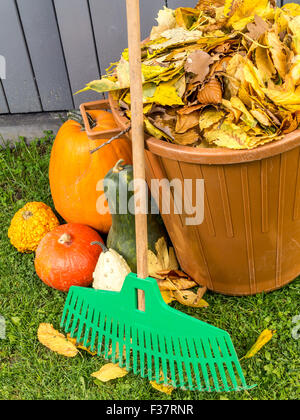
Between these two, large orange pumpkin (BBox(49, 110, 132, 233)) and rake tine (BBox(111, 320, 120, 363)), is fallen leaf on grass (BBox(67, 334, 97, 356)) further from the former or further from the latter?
large orange pumpkin (BBox(49, 110, 132, 233))

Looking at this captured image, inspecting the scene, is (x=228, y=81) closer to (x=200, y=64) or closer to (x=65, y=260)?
(x=200, y=64)

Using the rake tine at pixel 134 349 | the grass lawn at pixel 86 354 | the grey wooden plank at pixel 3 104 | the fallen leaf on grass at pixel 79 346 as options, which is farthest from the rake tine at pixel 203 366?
the grey wooden plank at pixel 3 104

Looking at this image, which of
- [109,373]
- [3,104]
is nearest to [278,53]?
[109,373]

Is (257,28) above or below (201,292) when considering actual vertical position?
above

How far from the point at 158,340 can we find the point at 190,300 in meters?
0.30

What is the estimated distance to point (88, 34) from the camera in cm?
259

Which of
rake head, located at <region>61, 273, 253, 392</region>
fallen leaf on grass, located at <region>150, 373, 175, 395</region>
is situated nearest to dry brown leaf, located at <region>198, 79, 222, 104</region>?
rake head, located at <region>61, 273, 253, 392</region>

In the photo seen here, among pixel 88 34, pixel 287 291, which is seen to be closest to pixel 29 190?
pixel 88 34

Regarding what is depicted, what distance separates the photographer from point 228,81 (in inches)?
66.0

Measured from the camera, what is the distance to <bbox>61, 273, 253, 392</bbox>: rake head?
1628 mm

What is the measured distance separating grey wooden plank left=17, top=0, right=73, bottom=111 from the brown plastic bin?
1048 millimetres

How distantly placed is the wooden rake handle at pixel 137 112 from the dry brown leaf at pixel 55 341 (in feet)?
1.09

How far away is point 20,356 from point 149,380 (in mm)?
525
